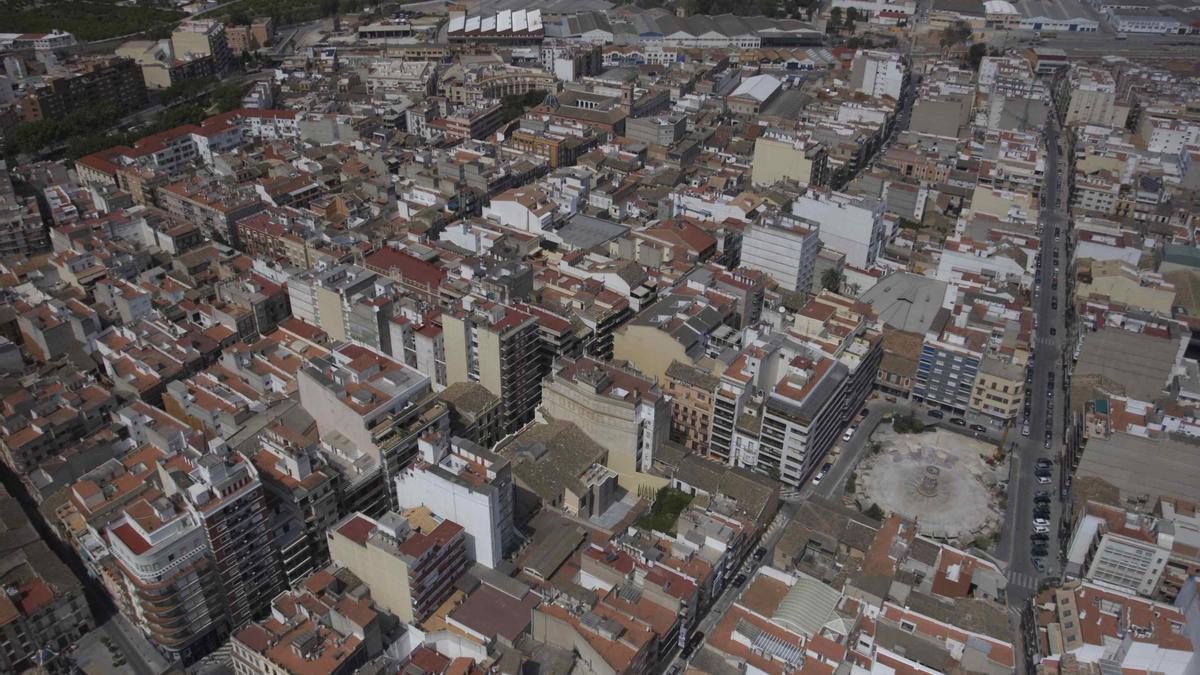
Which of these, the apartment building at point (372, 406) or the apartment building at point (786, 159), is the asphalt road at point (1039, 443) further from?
the apartment building at point (372, 406)

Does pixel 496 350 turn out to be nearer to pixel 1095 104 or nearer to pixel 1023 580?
pixel 1023 580

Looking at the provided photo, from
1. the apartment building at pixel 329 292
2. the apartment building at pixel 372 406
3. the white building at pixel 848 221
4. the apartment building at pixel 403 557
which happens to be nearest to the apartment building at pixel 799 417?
the apartment building at pixel 372 406

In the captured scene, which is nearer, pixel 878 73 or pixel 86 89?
pixel 86 89

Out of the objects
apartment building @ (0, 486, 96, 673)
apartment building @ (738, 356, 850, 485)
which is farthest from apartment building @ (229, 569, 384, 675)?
apartment building @ (738, 356, 850, 485)

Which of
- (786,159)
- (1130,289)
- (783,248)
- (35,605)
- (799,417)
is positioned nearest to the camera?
(35,605)

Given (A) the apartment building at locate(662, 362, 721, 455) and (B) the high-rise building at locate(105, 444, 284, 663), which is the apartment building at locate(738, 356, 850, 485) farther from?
(B) the high-rise building at locate(105, 444, 284, 663)

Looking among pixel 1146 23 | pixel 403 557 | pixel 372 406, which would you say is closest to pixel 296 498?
pixel 372 406
